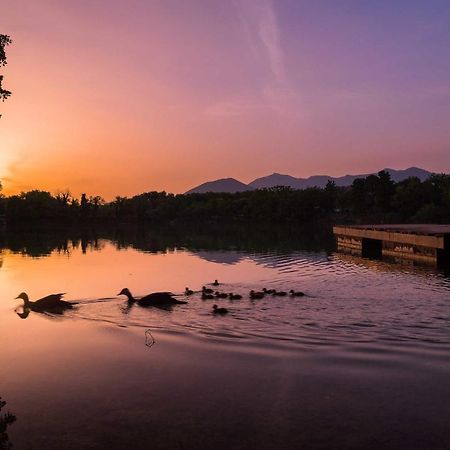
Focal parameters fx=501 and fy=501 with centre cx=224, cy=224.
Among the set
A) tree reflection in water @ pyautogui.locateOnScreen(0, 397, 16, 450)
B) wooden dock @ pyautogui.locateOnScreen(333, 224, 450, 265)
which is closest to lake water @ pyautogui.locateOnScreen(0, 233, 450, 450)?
tree reflection in water @ pyautogui.locateOnScreen(0, 397, 16, 450)

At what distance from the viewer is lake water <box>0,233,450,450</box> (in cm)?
793

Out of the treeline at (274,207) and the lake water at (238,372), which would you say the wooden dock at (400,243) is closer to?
the lake water at (238,372)

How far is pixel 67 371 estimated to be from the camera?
11664 millimetres

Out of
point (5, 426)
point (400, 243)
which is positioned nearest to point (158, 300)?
point (5, 426)

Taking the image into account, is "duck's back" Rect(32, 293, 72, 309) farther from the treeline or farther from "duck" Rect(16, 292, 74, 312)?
the treeline

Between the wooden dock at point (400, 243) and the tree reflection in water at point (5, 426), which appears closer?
the tree reflection in water at point (5, 426)

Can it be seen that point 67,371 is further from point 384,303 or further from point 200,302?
point 384,303

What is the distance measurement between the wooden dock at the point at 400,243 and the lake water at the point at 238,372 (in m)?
10.9

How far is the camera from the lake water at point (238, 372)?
7.93m

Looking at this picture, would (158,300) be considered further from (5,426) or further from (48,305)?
(5,426)

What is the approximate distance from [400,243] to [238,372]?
32964mm

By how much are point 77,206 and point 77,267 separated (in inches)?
5401

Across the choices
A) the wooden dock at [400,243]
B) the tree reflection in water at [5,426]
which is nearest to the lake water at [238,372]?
the tree reflection in water at [5,426]

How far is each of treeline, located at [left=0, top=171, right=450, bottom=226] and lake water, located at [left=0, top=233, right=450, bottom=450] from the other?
65.8 m
